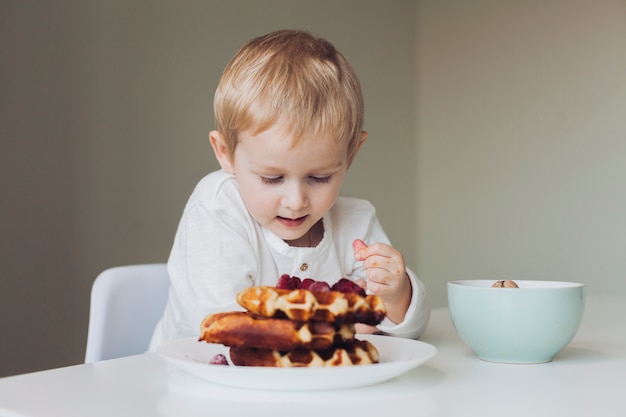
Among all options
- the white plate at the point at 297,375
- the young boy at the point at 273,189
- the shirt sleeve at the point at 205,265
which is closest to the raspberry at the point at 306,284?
the white plate at the point at 297,375

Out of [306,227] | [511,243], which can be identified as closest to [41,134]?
[306,227]

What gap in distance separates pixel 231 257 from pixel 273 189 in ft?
0.46

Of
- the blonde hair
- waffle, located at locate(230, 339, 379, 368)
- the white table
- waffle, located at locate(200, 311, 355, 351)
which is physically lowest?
the white table

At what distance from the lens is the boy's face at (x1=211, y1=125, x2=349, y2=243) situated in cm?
103

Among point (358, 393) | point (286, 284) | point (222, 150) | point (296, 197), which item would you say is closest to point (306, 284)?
point (286, 284)

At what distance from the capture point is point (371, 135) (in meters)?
4.09

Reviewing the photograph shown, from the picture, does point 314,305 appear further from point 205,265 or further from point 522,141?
point 522,141

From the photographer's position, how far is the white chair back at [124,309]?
119cm

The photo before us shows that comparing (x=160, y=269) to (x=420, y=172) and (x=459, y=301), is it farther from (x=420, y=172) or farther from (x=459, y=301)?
(x=420, y=172)

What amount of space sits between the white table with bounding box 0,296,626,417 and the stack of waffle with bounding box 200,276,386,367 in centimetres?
3

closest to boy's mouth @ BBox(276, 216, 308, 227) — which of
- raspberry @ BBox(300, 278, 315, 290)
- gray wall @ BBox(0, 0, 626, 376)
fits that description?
raspberry @ BBox(300, 278, 315, 290)

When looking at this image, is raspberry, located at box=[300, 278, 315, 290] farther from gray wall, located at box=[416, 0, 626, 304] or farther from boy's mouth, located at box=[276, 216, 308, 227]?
gray wall, located at box=[416, 0, 626, 304]

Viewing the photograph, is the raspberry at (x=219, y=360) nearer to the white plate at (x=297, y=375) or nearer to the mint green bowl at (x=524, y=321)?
the white plate at (x=297, y=375)

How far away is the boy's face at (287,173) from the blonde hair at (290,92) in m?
0.02
